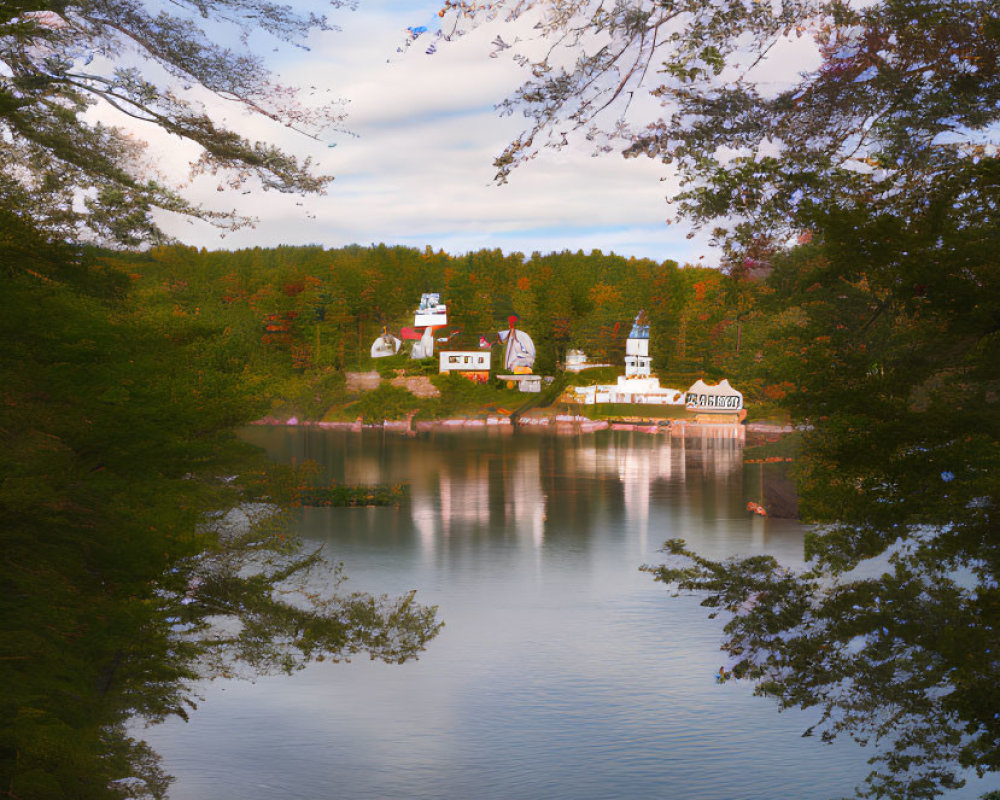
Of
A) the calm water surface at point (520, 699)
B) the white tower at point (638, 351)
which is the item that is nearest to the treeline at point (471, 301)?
the white tower at point (638, 351)

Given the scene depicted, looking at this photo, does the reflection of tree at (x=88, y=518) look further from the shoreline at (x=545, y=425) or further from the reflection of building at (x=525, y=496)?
the shoreline at (x=545, y=425)

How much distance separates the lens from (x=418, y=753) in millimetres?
17000

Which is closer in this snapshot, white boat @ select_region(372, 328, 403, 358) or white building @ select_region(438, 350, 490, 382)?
white boat @ select_region(372, 328, 403, 358)

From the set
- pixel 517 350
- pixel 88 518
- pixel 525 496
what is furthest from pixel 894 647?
pixel 517 350

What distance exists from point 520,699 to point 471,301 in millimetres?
77743

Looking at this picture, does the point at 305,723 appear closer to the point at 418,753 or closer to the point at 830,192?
the point at 418,753

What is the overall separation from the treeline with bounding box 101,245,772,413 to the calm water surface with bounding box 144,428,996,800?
3431 cm

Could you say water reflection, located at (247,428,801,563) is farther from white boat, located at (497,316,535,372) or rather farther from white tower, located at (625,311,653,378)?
white boat, located at (497,316,535,372)

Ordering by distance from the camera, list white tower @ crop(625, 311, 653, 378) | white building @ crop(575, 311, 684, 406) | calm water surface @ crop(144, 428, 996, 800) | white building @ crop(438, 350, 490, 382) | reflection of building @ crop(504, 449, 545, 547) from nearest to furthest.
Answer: calm water surface @ crop(144, 428, 996, 800) < reflection of building @ crop(504, 449, 545, 547) < white tower @ crop(625, 311, 653, 378) < white building @ crop(575, 311, 684, 406) < white building @ crop(438, 350, 490, 382)

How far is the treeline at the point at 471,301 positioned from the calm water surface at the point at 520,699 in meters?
34.3

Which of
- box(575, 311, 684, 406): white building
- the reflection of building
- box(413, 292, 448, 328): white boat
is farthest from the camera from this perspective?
box(413, 292, 448, 328): white boat

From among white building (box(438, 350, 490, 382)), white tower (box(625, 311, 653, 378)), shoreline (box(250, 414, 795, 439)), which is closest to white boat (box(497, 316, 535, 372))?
white building (box(438, 350, 490, 382))

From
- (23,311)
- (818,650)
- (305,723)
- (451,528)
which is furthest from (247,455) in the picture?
(451,528)

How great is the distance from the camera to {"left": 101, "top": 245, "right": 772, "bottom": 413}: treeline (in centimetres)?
7388
